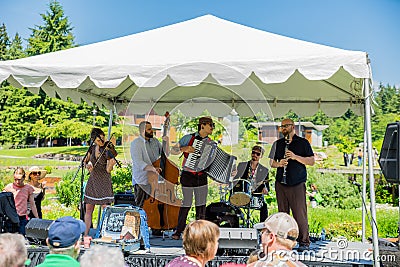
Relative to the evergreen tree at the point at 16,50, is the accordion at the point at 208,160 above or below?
below

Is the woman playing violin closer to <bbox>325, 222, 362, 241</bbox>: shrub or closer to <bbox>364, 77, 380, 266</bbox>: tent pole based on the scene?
<bbox>364, 77, 380, 266</bbox>: tent pole

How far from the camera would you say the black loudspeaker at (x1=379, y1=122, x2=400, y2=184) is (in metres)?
4.28

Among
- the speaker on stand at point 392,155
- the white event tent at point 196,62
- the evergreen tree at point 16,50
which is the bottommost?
the speaker on stand at point 392,155

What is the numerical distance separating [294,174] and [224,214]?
3.03ft

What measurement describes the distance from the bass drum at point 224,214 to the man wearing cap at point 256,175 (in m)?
0.49

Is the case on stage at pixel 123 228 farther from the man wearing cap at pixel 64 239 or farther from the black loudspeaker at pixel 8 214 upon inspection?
the man wearing cap at pixel 64 239

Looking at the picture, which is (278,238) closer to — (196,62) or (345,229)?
(196,62)

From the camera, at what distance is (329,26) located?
36.8 meters

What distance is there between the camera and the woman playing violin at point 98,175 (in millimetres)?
5887

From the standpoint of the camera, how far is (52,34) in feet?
99.1

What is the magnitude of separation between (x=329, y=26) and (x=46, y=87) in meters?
33.6

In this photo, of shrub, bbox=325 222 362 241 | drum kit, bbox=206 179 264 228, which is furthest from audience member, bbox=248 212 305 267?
shrub, bbox=325 222 362 241

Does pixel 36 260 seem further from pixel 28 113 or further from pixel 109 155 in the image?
pixel 28 113

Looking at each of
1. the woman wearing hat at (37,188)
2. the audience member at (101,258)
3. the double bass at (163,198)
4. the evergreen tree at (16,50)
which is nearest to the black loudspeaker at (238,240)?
the double bass at (163,198)
